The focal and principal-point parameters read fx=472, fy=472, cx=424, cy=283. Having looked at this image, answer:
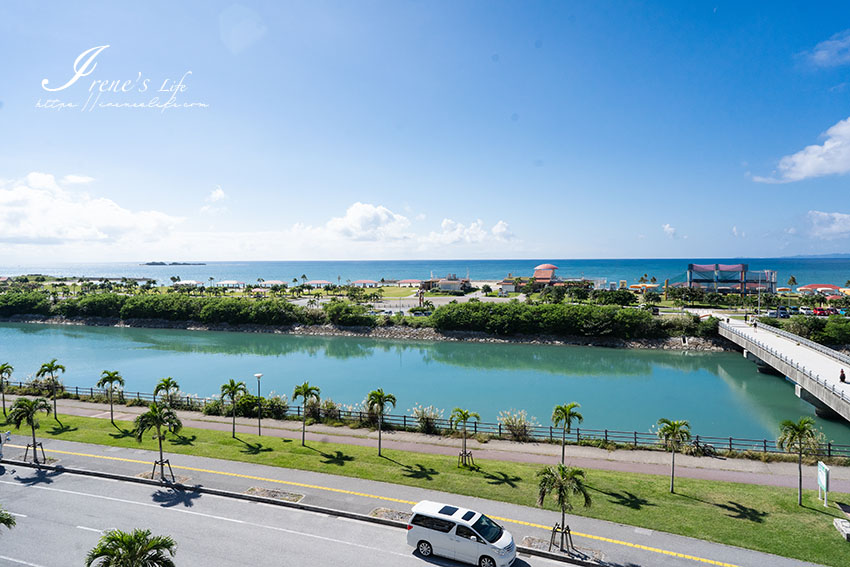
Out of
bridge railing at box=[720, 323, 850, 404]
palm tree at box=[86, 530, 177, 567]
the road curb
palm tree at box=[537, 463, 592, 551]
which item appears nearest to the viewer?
palm tree at box=[86, 530, 177, 567]

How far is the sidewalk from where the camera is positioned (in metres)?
21.8

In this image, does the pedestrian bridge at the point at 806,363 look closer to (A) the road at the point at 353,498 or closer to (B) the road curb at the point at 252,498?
→ (A) the road at the point at 353,498

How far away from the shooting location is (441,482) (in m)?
20.8

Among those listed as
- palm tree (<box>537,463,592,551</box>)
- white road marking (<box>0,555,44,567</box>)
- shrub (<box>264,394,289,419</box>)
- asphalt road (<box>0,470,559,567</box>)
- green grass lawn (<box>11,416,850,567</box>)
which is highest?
palm tree (<box>537,463,592,551</box>)

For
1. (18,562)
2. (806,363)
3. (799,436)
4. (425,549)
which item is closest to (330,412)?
(425,549)

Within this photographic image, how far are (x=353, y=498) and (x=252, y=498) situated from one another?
13.8 ft

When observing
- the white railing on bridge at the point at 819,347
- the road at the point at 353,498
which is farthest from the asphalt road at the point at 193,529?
the white railing on bridge at the point at 819,347

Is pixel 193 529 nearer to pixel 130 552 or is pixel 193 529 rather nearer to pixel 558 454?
pixel 130 552

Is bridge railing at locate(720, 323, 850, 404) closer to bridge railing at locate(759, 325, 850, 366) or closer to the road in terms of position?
bridge railing at locate(759, 325, 850, 366)

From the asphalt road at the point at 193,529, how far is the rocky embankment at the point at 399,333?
2182 inches

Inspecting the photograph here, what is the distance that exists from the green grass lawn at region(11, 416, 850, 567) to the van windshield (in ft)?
12.1

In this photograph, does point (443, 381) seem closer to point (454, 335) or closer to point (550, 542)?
point (454, 335)

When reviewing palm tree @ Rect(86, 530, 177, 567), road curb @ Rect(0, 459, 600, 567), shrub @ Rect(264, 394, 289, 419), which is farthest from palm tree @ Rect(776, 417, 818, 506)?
shrub @ Rect(264, 394, 289, 419)

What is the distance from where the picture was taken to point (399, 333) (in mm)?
76250
